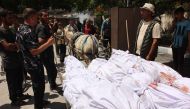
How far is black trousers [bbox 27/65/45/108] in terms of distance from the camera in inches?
226

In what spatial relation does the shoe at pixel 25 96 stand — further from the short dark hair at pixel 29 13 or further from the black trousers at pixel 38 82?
the short dark hair at pixel 29 13

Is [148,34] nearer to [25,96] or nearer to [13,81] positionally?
[13,81]

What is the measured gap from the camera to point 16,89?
6910mm

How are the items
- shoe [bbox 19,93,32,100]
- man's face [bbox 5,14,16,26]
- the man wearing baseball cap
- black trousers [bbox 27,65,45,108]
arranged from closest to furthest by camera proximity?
the man wearing baseball cap
black trousers [bbox 27,65,45,108]
man's face [bbox 5,14,16,26]
shoe [bbox 19,93,32,100]

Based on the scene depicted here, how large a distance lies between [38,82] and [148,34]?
2056mm

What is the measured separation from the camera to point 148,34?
5559 mm

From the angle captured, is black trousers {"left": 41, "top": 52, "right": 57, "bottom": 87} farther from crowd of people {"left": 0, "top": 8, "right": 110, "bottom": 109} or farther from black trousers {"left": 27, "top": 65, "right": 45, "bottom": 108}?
black trousers {"left": 27, "top": 65, "right": 45, "bottom": 108}

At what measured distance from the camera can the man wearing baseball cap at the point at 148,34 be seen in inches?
217

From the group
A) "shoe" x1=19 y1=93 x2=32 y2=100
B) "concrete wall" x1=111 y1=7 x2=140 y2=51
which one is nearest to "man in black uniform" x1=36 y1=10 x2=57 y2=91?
"shoe" x1=19 y1=93 x2=32 y2=100

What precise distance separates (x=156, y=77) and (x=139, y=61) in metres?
0.61

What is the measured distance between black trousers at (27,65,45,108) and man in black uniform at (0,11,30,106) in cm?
94

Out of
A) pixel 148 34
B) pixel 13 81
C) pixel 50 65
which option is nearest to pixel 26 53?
pixel 13 81

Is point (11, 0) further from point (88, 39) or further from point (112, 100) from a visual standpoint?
point (112, 100)

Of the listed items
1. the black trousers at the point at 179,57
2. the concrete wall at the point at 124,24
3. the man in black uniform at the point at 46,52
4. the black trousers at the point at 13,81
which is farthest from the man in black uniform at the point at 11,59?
the black trousers at the point at 179,57
